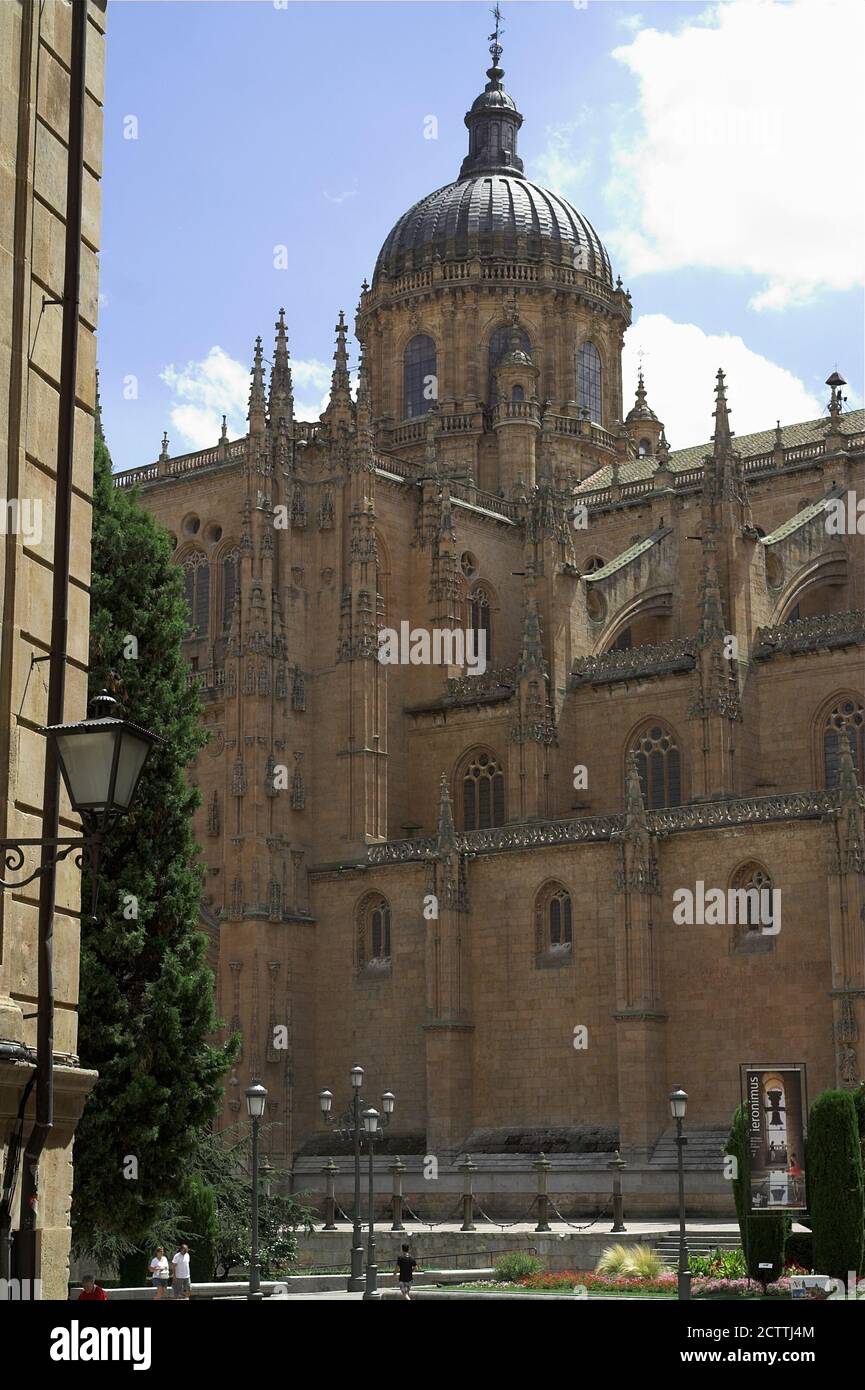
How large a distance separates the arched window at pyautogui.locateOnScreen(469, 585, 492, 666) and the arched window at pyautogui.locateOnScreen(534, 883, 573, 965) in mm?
12090

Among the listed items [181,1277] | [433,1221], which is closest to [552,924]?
[433,1221]

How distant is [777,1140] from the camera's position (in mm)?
26141

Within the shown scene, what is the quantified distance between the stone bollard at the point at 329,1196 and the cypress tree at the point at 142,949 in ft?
50.5

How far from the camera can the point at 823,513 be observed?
52688 millimetres

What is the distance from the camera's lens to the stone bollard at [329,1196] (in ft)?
137

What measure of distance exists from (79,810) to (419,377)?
2336 inches

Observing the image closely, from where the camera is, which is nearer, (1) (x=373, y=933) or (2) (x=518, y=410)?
(1) (x=373, y=933)

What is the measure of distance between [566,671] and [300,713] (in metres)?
7.18

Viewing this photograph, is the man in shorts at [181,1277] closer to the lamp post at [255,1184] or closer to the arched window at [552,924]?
the lamp post at [255,1184]

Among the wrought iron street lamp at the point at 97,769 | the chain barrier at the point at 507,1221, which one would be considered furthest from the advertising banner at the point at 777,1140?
the wrought iron street lamp at the point at 97,769

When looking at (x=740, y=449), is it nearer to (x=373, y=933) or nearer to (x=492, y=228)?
(x=492, y=228)

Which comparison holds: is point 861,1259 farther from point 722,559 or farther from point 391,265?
point 391,265
